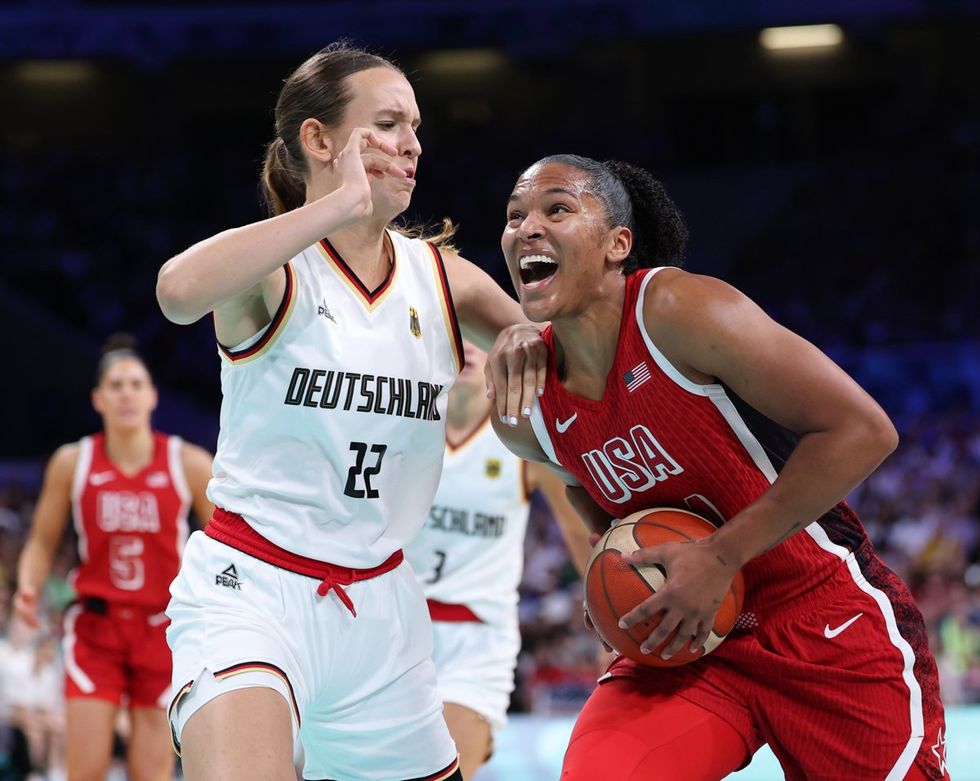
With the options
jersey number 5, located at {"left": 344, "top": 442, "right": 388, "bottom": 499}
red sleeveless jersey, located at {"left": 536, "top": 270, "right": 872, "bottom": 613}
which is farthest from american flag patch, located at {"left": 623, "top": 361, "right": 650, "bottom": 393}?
jersey number 5, located at {"left": 344, "top": 442, "right": 388, "bottom": 499}

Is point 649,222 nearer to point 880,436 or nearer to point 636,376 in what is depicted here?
point 636,376

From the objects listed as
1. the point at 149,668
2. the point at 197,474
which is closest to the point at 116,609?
the point at 149,668

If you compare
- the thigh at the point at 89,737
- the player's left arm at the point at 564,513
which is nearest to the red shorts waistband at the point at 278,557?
the player's left arm at the point at 564,513

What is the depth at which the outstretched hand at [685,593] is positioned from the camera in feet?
9.92

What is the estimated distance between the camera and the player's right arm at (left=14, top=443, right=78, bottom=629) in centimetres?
624

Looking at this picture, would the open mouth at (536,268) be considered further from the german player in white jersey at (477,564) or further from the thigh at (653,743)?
the german player in white jersey at (477,564)

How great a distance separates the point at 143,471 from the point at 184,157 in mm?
15549

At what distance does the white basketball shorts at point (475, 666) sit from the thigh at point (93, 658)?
5.82 feet

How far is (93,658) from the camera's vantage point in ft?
19.5

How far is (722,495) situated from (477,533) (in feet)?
6.43

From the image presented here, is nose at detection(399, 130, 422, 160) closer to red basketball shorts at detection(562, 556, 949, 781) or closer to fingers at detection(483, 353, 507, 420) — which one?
fingers at detection(483, 353, 507, 420)

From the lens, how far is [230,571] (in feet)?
10.4

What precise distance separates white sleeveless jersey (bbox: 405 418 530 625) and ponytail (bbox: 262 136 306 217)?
170cm

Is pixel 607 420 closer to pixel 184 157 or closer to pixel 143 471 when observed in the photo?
pixel 143 471
